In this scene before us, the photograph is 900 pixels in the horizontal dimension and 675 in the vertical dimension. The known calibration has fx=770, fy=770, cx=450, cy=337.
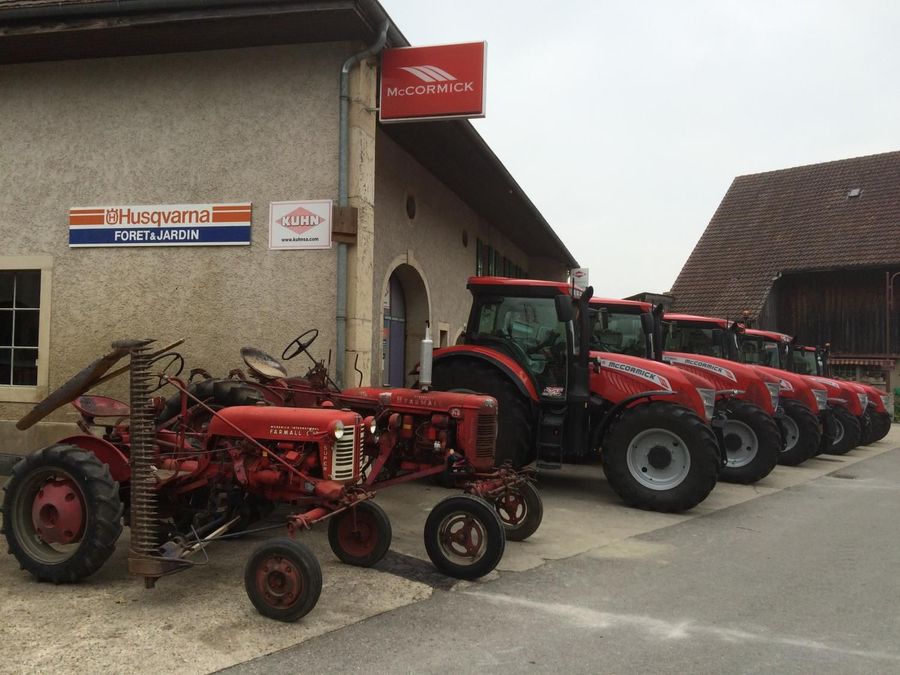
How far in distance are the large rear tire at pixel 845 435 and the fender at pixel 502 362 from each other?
801 cm

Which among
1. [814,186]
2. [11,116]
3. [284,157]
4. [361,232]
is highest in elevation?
[814,186]

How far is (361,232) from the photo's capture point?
7359 mm

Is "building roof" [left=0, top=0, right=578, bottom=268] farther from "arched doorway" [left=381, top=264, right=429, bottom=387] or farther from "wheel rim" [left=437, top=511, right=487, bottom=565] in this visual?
"wheel rim" [left=437, top=511, right=487, bottom=565]

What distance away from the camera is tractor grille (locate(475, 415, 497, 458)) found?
5.54 m

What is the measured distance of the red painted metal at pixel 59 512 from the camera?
14.3 ft

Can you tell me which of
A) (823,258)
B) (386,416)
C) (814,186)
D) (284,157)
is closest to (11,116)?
(284,157)

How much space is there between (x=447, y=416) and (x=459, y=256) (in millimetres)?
8094

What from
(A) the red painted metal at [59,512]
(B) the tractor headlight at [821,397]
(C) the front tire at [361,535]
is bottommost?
(C) the front tire at [361,535]

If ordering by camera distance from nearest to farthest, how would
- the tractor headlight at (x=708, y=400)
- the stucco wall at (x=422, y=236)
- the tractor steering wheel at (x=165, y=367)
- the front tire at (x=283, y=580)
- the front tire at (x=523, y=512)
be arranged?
the front tire at (x=283, y=580) → the tractor steering wheel at (x=165, y=367) → the front tire at (x=523, y=512) → the tractor headlight at (x=708, y=400) → the stucco wall at (x=422, y=236)

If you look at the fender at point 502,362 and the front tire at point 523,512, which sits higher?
the fender at point 502,362

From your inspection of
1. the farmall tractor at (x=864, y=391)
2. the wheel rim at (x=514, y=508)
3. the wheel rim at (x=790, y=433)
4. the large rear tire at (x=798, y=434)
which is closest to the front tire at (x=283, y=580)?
the wheel rim at (x=514, y=508)

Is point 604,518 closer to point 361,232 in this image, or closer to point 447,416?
point 447,416

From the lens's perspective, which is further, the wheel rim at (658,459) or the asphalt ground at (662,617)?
the wheel rim at (658,459)

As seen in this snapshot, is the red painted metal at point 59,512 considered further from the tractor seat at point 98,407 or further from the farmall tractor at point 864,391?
the farmall tractor at point 864,391
